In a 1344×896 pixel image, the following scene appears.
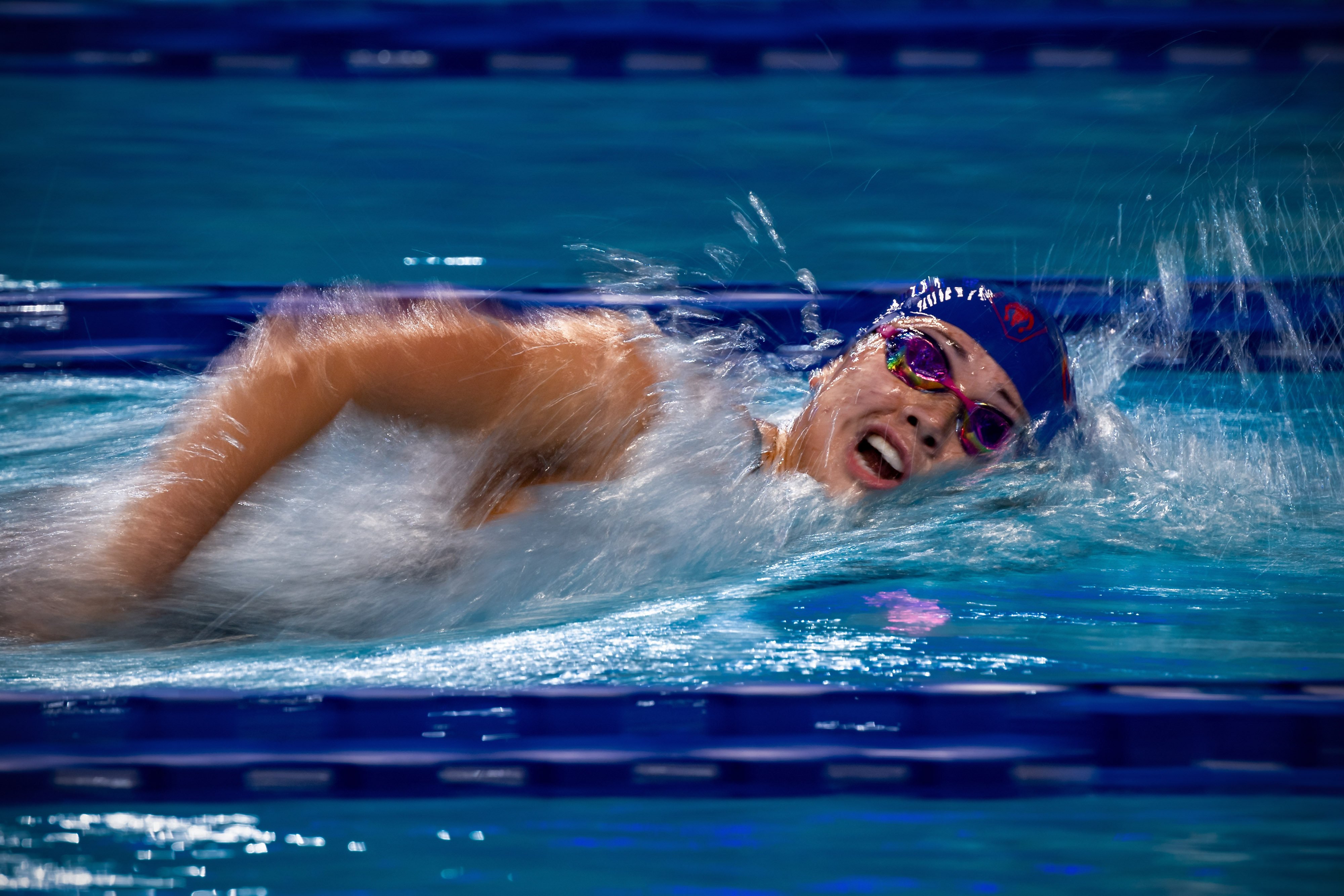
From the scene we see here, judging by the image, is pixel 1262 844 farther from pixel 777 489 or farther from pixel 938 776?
pixel 777 489

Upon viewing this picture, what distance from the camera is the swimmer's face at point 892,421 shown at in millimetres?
1977

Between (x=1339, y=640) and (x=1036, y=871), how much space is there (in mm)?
684

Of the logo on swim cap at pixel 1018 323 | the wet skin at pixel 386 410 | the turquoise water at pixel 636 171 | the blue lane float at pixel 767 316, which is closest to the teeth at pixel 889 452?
the logo on swim cap at pixel 1018 323

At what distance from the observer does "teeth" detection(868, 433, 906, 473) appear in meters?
2.00

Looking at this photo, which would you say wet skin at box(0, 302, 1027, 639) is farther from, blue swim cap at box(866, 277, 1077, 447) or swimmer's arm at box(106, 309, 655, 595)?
blue swim cap at box(866, 277, 1077, 447)

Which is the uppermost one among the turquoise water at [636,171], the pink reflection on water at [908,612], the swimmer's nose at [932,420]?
the turquoise water at [636,171]

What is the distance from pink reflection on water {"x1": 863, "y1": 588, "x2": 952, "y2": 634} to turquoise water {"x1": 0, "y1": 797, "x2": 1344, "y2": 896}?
0.28 metres

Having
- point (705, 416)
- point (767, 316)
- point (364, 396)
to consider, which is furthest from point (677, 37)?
point (364, 396)

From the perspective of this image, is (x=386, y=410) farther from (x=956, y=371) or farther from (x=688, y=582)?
(x=956, y=371)

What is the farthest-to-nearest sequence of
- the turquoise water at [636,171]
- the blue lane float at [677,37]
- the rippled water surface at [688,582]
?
the blue lane float at [677,37] < the turquoise water at [636,171] < the rippled water surface at [688,582]

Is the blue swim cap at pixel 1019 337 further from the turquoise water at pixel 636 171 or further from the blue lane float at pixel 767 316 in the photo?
the turquoise water at pixel 636 171

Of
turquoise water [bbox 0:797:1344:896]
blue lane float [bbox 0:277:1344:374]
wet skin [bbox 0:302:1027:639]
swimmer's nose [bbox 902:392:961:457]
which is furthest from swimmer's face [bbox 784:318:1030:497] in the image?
blue lane float [bbox 0:277:1344:374]

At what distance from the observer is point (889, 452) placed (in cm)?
200

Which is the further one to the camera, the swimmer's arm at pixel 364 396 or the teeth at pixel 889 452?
the teeth at pixel 889 452
